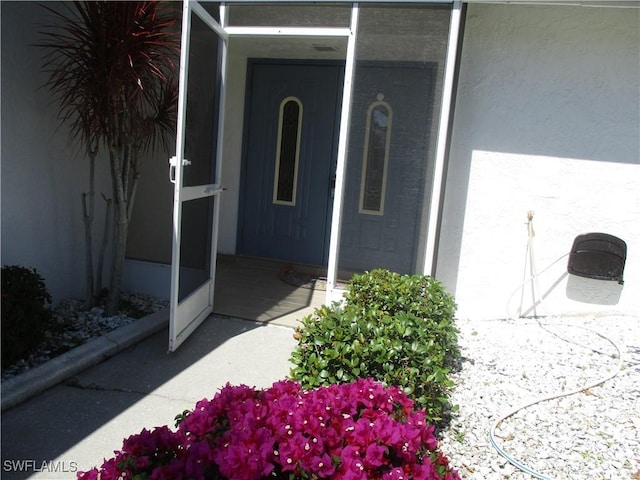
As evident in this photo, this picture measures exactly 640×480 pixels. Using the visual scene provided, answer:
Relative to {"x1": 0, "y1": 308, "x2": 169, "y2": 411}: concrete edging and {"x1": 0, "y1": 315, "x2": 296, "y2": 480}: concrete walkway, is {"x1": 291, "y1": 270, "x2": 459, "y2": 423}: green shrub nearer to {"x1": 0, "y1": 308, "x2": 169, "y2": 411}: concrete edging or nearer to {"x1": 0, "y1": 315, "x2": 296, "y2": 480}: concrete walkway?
{"x1": 0, "y1": 315, "x2": 296, "y2": 480}: concrete walkway

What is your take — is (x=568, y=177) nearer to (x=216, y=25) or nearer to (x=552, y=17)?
(x=552, y=17)

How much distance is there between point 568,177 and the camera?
4.16 m

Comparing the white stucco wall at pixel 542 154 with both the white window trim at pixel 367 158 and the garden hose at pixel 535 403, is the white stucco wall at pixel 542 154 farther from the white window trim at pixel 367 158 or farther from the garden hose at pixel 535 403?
the garden hose at pixel 535 403

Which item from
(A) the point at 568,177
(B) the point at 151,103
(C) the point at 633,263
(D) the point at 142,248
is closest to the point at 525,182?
(A) the point at 568,177

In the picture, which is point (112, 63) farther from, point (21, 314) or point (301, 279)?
point (301, 279)

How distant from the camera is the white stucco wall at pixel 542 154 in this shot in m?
4.01

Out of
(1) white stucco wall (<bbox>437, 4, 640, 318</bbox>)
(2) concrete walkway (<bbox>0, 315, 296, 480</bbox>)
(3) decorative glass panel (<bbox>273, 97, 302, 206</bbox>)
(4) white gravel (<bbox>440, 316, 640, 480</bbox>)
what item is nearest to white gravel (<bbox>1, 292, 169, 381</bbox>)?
(2) concrete walkway (<bbox>0, 315, 296, 480</bbox>)

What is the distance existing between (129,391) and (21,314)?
2.69ft

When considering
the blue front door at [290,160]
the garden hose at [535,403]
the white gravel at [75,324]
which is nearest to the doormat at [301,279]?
the blue front door at [290,160]

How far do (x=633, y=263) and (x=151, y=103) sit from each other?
4228 millimetres

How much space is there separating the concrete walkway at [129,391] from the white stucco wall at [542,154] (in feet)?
6.16

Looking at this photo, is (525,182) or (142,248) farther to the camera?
(142,248)

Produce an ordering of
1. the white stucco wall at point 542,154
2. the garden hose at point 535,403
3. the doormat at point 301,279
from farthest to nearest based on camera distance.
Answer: the doormat at point 301,279, the white stucco wall at point 542,154, the garden hose at point 535,403

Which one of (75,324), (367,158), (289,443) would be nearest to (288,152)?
(367,158)
